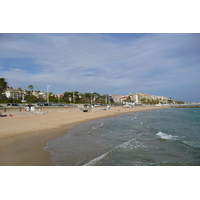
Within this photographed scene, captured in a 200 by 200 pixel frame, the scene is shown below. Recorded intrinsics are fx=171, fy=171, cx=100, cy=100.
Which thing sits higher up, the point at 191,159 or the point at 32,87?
the point at 32,87

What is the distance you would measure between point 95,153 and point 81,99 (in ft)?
328

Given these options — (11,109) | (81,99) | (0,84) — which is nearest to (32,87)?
(81,99)

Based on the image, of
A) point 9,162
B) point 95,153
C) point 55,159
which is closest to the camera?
point 9,162

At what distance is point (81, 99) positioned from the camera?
350 ft

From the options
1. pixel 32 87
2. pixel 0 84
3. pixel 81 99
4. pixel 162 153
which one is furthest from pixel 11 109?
pixel 32 87

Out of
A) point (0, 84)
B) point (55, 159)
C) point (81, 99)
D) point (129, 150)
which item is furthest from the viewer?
point (81, 99)

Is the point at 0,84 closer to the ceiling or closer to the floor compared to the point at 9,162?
closer to the ceiling
